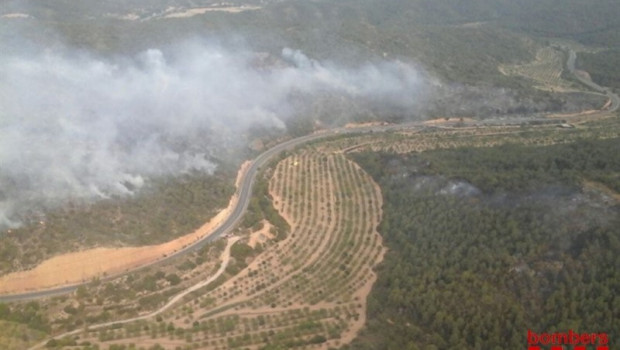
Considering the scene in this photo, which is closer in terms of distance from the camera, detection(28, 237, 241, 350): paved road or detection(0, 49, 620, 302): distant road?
detection(28, 237, 241, 350): paved road

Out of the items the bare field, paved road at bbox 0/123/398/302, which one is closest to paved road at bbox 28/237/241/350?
paved road at bbox 0/123/398/302

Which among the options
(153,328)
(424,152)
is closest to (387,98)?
(424,152)

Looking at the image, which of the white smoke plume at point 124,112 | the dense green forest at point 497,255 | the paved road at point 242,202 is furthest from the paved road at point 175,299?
the dense green forest at point 497,255

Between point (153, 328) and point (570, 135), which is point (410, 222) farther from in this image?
point (570, 135)

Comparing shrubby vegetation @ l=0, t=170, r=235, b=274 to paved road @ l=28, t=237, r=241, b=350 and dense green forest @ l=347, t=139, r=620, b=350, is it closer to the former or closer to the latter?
paved road @ l=28, t=237, r=241, b=350

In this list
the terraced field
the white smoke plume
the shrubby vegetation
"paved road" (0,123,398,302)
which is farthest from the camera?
the white smoke plume

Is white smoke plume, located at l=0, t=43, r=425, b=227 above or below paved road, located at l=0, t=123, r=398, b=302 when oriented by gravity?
above

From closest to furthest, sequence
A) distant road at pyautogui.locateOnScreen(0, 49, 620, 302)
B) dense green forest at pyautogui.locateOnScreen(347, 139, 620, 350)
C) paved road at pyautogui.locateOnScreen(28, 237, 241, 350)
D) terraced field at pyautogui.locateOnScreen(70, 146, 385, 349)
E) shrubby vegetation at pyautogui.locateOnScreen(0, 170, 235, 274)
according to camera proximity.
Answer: dense green forest at pyautogui.locateOnScreen(347, 139, 620, 350)
paved road at pyautogui.locateOnScreen(28, 237, 241, 350)
terraced field at pyautogui.locateOnScreen(70, 146, 385, 349)
distant road at pyautogui.locateOnScreen(0, 49, 620, 302)
shrubby vegetation at pyautogui.locateOnScreen(0, 170, 235, 274)
